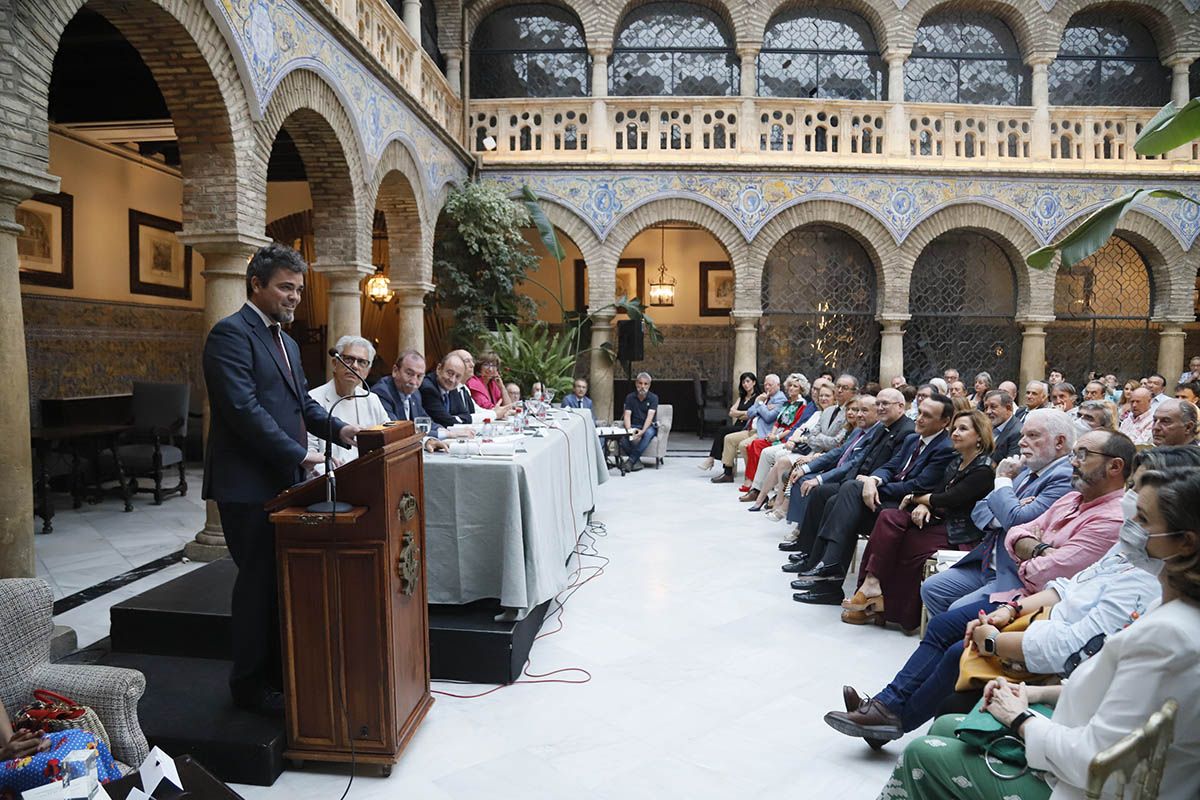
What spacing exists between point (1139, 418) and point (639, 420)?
19.9 feet

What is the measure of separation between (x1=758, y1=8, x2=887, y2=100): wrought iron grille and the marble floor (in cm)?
1005

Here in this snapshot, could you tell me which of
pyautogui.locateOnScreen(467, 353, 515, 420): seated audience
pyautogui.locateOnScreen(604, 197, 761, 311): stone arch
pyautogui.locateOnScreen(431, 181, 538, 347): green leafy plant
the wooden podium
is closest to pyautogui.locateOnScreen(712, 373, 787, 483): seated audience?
pyautogui.locateOnScreen(604, 197, 761, 311): stone arch

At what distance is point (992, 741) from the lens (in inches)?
86.2

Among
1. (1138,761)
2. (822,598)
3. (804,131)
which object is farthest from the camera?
(804,131)

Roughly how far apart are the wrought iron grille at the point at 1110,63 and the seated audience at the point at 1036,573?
12976 millimetres

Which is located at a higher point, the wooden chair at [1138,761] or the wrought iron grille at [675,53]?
the wrought iron grille at [675,53]

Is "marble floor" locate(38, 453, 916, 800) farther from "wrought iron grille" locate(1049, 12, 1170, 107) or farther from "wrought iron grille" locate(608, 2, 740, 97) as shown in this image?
"wrought iron grille" locate(1049, 12, 1170, 107)

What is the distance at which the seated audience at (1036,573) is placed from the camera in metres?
2.94

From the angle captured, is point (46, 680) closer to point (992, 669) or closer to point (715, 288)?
point (992, 669)

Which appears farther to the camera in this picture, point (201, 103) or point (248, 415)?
point (201, 103)

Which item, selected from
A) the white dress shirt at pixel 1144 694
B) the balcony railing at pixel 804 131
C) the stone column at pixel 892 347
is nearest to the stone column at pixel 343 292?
the balcony railing at pixel 804 131

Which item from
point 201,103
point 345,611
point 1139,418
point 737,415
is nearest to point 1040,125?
point 737,415

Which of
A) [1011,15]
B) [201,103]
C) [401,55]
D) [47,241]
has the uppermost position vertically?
[1011,15]

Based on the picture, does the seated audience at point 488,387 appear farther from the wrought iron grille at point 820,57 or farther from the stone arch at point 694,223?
the wrought iron grille at point 820,57
